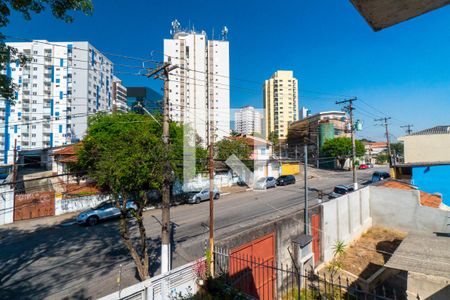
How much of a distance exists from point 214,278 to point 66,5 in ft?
25.9

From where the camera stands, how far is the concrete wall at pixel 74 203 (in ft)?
67.8

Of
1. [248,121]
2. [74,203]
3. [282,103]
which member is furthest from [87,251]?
[282,103]

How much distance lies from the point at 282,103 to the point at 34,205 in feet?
318

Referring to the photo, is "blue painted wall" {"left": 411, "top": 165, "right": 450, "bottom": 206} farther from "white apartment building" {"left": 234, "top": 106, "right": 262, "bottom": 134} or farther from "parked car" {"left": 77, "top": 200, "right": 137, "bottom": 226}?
"parked car" {"left": 77, "top": 200, "right": 137, "bottom": 226}

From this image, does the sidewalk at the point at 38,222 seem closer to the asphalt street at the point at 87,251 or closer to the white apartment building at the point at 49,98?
the asphalt street at the point at 87,251

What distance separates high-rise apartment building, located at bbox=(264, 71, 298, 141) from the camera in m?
104

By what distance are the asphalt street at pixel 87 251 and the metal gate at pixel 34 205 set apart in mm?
1651

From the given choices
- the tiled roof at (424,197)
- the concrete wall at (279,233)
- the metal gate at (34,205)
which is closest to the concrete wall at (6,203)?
the metal gate at (34,205)

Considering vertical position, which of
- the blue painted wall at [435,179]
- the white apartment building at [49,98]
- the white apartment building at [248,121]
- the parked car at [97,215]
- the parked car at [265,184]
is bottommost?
the parked car at [97,215]

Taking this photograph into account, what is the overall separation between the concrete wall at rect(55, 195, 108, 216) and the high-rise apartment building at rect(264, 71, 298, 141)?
88086 millimetres

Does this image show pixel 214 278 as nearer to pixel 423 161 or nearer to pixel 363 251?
pixel 363 251

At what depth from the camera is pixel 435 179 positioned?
77.8 feet

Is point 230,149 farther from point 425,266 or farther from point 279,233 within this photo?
point 425,266

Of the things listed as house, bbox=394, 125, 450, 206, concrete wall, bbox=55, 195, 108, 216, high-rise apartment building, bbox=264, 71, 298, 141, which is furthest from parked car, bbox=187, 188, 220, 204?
high-rise apartment building, bbox=264, 71, 298, 141
